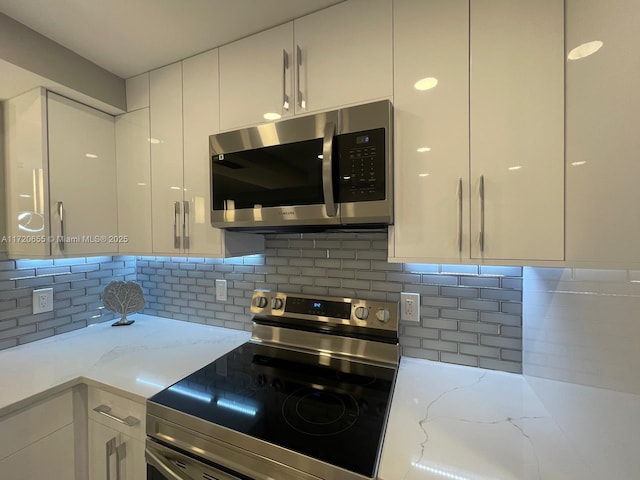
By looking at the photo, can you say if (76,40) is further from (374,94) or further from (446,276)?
(446,276)

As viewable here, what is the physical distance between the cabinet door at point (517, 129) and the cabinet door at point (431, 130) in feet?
0.11

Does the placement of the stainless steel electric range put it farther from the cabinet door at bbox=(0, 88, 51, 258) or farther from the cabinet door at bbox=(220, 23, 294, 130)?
the cabinet door at bbox=(0, 88, 51, 258)

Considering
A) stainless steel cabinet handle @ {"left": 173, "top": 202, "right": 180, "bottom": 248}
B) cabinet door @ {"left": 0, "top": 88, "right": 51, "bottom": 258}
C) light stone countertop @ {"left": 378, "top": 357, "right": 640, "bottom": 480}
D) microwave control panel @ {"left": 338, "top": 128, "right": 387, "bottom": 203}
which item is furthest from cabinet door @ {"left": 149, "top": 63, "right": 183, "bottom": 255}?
light stone countertop @ {"left": 378, "top": 357, "right": 640, "bottom": 480}

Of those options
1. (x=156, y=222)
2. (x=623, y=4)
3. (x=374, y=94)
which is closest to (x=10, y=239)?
(x=156, y=222)

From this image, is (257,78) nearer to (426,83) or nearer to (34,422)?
(426,83)

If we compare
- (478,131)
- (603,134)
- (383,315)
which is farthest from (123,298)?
(603,134)

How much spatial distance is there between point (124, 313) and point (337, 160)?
5.73ft

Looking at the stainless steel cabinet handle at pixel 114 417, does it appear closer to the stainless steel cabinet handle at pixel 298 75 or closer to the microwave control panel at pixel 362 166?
the microwave control panel at pixel 362 166

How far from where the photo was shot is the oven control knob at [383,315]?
1.30m

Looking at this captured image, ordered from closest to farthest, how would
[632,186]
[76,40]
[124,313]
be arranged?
[632,186] < [76,40] < [124,313]

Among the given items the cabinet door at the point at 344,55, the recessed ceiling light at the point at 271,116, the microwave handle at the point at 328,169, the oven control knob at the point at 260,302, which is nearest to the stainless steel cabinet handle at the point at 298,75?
the cabinet door at the point at 344,55

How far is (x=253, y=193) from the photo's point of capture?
48.1 inches

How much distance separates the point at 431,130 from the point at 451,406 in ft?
3.14

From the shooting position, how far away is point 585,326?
26.7 inches
